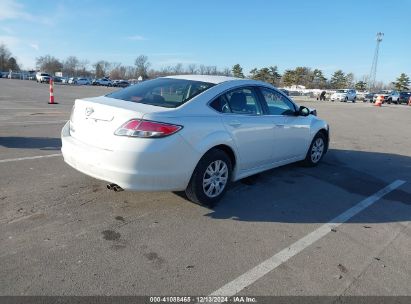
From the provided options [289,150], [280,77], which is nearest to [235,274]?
[289,150]

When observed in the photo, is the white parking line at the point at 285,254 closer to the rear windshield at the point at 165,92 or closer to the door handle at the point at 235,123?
the door handle at the point at 235,123

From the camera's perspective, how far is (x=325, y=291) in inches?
123

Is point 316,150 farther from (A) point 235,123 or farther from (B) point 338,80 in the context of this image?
(B) point 338,80

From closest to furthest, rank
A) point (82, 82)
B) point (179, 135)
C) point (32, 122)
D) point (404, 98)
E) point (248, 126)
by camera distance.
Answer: point (179, 135)
point (248, 126)
point (32, 122)
point (404, 98)
point (82, 82)

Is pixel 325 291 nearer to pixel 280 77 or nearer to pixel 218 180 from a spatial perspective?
pixel 218 180

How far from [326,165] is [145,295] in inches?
216

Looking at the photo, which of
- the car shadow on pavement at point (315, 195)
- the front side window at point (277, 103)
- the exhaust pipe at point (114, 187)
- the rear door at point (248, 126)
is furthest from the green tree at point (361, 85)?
the exhaust pipe at point (114, 187)

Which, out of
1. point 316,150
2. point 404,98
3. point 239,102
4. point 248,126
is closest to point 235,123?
point 248,126

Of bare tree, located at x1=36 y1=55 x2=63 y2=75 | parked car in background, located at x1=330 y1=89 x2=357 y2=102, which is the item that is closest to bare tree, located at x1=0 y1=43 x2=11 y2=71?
bare tree, located at x1=36 y1=55 x2=63 y2=75

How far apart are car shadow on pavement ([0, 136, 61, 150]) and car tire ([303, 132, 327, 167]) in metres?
4.84

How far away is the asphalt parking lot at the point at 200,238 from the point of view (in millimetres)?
3131

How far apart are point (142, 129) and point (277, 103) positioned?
2756 millimetres

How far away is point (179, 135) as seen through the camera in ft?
13.7

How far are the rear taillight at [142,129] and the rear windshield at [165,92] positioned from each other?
0.44 metres
